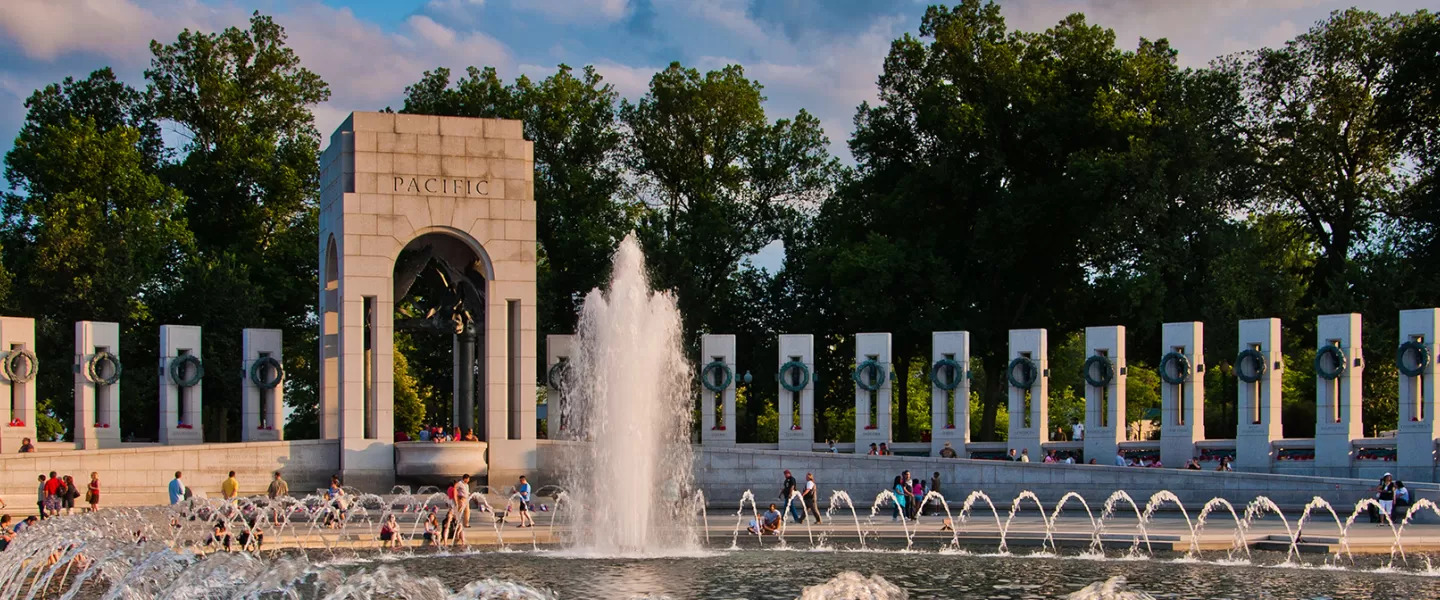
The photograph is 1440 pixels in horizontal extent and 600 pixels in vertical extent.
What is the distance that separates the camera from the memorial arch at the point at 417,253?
114ft

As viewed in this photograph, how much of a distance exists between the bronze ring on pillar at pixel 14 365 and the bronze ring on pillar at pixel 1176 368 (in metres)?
24.4

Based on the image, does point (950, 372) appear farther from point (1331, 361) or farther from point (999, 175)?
point (999, 175)

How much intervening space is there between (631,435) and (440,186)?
1234 cm

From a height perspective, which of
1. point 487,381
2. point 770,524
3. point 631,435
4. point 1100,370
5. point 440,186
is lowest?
point 770,524

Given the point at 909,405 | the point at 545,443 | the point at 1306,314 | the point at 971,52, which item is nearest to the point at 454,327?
the point at 545,443

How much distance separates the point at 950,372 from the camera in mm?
36062

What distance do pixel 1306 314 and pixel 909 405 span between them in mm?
23817

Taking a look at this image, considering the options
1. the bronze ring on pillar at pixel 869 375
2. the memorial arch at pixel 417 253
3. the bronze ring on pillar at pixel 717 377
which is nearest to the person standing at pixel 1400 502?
the bronze ring on pillar at pixel 869 375

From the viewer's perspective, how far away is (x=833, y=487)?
3328cm

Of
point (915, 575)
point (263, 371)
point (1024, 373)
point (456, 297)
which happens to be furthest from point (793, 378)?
point (915, 575)

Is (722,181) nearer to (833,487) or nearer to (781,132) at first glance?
(781,132)

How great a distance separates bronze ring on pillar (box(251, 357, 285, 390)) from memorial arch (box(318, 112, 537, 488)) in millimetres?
1622

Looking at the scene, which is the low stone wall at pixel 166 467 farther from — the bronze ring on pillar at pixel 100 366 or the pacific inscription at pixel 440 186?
the pacific inscription at pixel 440 186

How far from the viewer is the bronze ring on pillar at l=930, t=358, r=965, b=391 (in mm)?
35969
